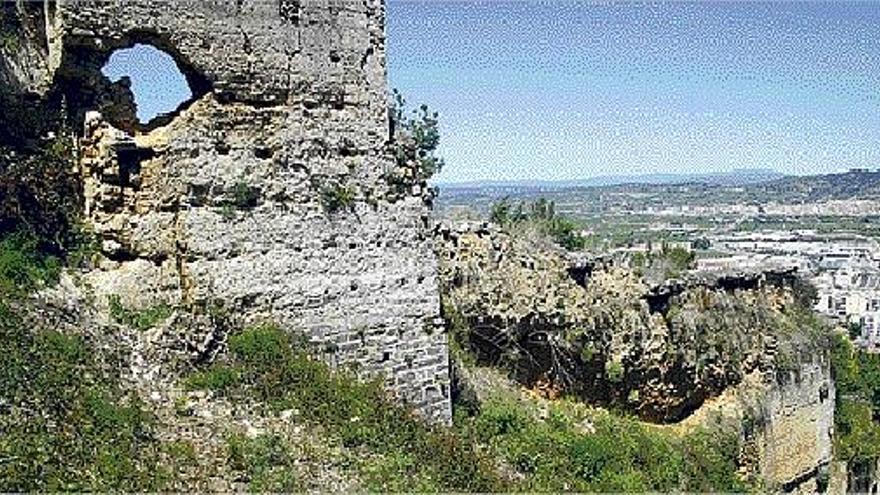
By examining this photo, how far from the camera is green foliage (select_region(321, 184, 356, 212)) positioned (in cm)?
1144

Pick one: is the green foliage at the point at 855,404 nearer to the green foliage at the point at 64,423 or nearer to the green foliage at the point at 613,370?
the green foliage at the point at 613,370

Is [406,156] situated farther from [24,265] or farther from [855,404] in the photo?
[855,404]

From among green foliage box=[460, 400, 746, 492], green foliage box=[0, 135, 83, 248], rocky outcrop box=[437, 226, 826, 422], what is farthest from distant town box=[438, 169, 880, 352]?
green foliage box=[0, 135, 83, 248]

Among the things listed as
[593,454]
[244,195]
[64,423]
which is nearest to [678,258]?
[593,454]

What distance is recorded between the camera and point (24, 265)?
1025 cm

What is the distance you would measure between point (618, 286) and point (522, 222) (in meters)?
3.38

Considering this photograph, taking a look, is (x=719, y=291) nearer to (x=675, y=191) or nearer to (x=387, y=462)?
(x=387, y=462)

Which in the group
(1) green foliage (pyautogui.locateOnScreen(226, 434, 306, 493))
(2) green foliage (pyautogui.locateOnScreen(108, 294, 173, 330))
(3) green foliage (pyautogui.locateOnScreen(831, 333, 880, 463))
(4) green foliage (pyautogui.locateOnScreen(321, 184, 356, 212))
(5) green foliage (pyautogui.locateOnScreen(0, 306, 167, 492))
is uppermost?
(4) green foliage (pyautogui.locateOnScreen(321, 184, 356, 212))

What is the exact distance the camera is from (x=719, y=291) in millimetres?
17172

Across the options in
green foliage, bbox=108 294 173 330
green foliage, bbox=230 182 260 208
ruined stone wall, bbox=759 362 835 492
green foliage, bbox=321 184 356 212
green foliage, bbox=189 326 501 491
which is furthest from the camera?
ruined stone wall, bbox=759 362 835 492

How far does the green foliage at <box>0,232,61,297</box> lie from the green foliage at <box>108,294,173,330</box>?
607mm

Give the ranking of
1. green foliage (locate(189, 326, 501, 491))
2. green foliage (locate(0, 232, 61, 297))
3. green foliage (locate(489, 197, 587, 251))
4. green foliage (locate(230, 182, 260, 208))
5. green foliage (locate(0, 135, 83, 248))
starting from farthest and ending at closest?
green foliage (locate(489, 197, 587, 251)) → green foliage (locate(230, 182, 260, 208)) → green foliage (locate(0, 135, 83, 248)) → green foliage (locate(189, 326, 501, 491)) → green foliage (locate(0, 232, 61, 297))

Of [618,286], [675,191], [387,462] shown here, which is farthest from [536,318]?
[675,191]

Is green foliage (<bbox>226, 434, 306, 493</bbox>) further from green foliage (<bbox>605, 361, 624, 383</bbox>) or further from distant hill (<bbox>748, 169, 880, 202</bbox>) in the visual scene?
distant hill (<bbox>748, 169, 880, 202</bbox>)
